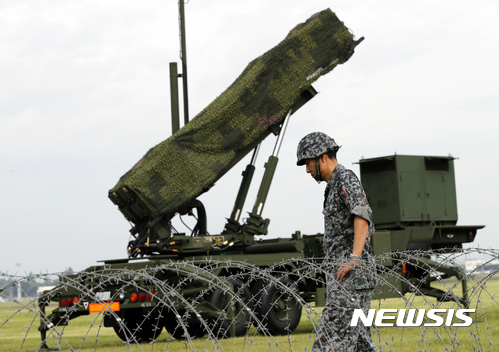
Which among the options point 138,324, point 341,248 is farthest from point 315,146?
point 138,324

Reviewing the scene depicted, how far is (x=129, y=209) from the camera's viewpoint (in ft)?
37.1

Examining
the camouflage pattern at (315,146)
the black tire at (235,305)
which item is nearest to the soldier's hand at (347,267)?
the camouflage pattern at (315,146)

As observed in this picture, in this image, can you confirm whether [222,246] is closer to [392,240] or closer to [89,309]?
[89,309]

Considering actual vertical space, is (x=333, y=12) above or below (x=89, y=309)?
above

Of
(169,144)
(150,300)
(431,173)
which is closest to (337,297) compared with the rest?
(150,300)

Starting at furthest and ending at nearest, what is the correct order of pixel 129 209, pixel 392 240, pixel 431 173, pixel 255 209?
pixel 431 173 → pixel 392 240 → pixel 255 209 → pixel 129 209

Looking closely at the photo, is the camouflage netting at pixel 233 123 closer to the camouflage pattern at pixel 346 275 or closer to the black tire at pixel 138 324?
the black tire at pixel 138 324

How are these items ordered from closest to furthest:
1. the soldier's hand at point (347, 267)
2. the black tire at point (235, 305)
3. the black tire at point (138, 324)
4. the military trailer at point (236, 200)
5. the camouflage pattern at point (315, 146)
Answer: the soldier's hand at point (347, 267)
the camouflage pattern at point (315, 146)
the black tire at point (235, 305)
the military trailer at point (236, 200)
the black tire at point (138, 324)

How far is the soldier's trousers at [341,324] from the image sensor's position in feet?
15.8

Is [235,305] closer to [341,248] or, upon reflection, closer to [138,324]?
[138,324]

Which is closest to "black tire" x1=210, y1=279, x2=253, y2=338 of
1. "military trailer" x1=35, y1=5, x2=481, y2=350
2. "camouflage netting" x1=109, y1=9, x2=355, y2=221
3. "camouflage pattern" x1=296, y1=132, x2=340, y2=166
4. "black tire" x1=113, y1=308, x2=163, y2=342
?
"military trailer" x1=35, y1=5, x2=481, y2=350

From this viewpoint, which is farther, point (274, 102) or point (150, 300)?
point (274, 102)

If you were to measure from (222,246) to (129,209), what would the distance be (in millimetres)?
1650

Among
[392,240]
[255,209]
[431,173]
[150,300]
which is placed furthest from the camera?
[431,173]
